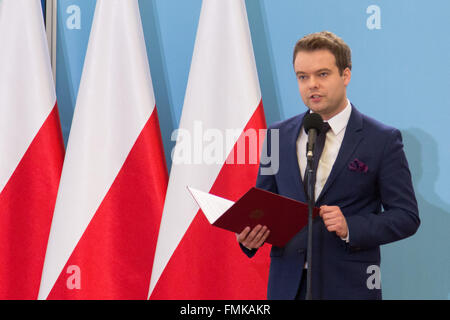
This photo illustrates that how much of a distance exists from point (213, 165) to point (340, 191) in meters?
0.86

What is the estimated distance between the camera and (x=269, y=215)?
1.78 m

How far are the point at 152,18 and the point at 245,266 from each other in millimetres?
1346

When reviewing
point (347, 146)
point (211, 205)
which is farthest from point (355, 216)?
point (211, 205)

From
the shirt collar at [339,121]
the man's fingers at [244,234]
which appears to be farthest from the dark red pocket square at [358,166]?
the man's fingers at [244,234]

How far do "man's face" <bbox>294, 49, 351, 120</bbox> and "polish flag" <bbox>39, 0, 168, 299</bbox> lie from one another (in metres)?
0.96

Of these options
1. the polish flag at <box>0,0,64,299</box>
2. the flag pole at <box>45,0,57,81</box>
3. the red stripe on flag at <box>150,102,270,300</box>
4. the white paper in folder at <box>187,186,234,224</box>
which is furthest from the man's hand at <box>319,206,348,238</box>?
the flag pole at <box>45,0,57,81</box>

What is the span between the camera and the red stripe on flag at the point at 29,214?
2793mm

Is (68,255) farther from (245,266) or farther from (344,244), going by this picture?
(344,244)

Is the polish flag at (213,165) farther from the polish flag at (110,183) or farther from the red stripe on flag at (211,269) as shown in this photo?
the polish flag at (110,183)

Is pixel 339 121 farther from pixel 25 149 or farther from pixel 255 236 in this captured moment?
pixel 25 149

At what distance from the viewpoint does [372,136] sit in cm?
199

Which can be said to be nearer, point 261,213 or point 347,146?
point 261,213

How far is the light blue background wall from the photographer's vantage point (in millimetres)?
2795

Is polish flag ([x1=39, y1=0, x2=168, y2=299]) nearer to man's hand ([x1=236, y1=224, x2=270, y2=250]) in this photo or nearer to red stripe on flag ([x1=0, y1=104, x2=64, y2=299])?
red stripe on flag ([x1=0, y1=104, x2=64, y2=299])
